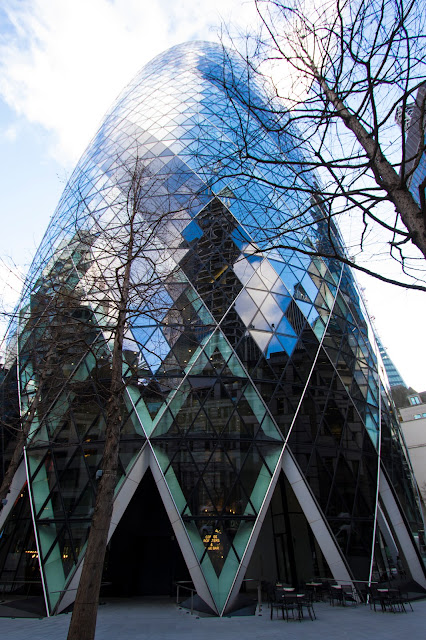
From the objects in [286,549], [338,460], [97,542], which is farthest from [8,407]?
[338,460]

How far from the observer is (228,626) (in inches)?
345

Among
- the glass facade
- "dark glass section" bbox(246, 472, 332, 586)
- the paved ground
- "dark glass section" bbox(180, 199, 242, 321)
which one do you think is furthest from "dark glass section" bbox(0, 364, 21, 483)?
"dark glass section" bbox(246, 472, 332, 586)

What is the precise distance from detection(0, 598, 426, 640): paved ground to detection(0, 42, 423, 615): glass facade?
1.07 m

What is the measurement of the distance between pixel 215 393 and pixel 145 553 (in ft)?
26.4

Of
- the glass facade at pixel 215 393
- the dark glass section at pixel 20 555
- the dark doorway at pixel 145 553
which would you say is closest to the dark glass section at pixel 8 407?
the glass facade at pixel 215 393

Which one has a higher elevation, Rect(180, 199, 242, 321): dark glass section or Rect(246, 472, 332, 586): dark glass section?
Rect(180, 199, 242, 321): dark glass section

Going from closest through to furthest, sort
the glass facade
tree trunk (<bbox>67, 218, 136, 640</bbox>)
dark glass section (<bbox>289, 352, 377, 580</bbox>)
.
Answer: tree trunk (<bbox>67, 218, 136, 640</bbox>) < the glass facade < dark glass section (<bbox>289, 352, 377, 580</bbox>)

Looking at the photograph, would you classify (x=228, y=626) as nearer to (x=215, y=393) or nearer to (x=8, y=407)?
(x=215, y=393)

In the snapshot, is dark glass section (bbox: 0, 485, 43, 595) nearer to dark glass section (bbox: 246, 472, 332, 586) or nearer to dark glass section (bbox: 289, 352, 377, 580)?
dark glass section (bbox: 246, 472, 332, 586)

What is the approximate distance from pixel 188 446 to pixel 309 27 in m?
10.6

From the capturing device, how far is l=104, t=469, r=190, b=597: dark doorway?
14.6 metres

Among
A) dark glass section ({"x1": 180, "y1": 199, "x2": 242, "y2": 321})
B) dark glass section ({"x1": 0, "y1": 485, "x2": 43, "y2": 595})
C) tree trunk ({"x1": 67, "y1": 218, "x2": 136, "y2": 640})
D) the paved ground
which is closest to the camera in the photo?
tree trunk ({"x1": 67, "y1": 218, "x2": 136, "y2": 640})

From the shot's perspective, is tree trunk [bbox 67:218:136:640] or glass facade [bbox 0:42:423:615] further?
glass facade [bbox 0:42:423:615]

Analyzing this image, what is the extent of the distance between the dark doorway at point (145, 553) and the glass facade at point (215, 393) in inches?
22.0
